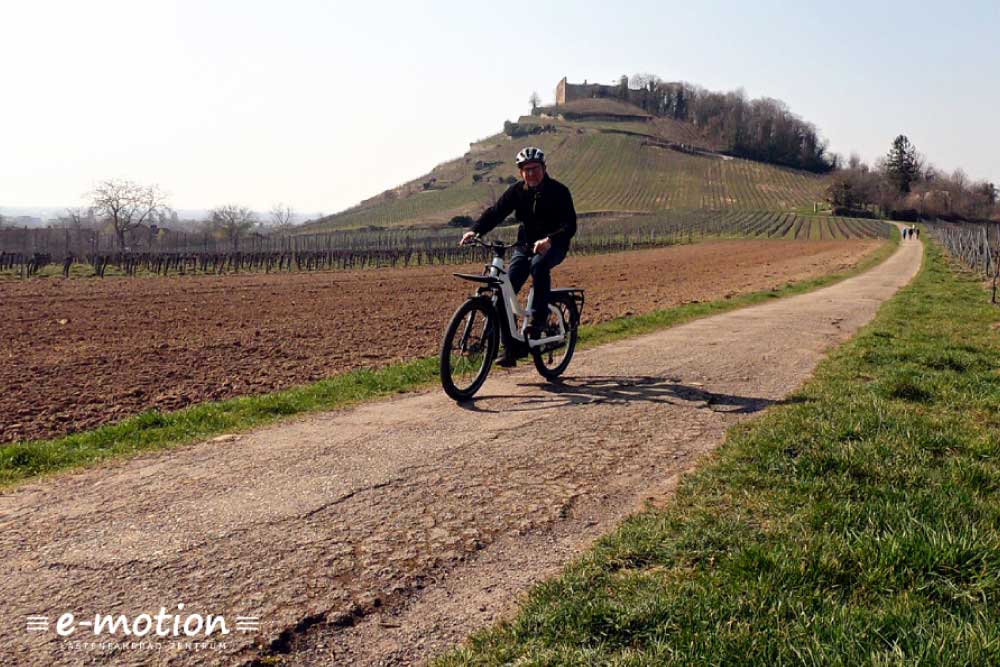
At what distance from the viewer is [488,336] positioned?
23.6 ft

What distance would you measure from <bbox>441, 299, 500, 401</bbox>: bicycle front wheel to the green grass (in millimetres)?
2396

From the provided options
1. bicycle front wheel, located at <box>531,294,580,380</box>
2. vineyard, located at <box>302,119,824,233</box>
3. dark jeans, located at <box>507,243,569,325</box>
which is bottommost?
bicycle front wheel, located at <box>531,294,580,380</box>

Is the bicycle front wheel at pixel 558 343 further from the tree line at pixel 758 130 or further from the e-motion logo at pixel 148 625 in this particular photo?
the tree line at pixel 758 130

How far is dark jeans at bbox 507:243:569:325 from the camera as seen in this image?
24.6 ft

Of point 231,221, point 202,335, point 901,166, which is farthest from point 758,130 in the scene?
point 202,335

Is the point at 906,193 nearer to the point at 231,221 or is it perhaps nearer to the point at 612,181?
the point at 612,181

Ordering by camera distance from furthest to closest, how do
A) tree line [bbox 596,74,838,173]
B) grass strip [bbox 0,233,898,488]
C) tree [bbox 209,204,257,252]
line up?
tree line [bbox 596,74,838,173] → tree [bbox 209,204,257,252] → grass strip [bbox 0,233,898,488]

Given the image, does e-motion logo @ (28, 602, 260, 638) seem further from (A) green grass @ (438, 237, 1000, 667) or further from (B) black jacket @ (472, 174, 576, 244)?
(B) black jacket @ (472, 174, 576, 244)

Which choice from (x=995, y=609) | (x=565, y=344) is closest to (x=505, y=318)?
(x=565, y=344)

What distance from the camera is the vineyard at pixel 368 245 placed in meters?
48.3

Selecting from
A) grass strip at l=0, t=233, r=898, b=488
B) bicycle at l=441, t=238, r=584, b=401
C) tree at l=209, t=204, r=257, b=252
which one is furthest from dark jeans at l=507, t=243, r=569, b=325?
tree at l=209, t=204, r=257, b=252

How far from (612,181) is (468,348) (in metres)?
125

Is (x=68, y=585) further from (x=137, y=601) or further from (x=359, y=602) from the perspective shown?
(x=359, y=602)

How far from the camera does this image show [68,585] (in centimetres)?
312
